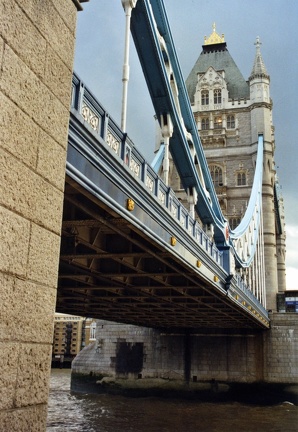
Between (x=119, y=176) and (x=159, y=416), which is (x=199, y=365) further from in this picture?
(x=119, y=176)

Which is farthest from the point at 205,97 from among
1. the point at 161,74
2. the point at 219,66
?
the point at 161,74

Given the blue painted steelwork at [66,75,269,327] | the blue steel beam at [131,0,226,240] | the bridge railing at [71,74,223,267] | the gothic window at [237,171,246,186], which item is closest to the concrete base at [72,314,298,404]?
the gothic window at [237,171,246,186]

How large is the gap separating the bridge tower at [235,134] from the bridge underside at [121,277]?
59.5ft

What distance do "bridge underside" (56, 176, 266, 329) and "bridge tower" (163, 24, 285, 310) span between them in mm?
18126

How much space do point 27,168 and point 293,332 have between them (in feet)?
102

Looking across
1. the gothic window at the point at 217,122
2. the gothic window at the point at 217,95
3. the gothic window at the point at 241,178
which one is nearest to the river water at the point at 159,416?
the gothic window at the point at 241,178

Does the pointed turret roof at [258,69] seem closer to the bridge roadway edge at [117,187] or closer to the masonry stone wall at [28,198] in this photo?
the bridge roadway edge at [117,187]

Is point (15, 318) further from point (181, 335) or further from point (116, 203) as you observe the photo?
point (181, 335)

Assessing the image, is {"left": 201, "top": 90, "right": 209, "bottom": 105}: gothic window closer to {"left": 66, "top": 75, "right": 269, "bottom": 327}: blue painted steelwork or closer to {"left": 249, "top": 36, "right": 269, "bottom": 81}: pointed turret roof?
{"left": 249, "top": 36, "right": 269, "bottom": 81}: pointed turret roof

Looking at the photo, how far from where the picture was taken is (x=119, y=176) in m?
→ 8.29

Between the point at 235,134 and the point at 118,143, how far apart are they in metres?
43.8

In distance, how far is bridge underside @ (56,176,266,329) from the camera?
918cm

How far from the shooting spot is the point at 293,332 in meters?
31.9

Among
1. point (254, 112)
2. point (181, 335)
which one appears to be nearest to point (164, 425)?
point (181, 335)
